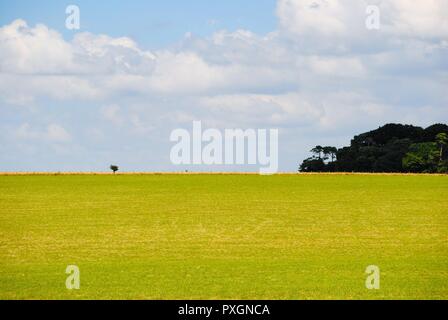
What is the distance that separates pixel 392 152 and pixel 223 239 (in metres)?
86.1

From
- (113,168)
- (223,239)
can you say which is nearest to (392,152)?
(113,168)

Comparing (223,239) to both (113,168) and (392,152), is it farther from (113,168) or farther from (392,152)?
(392,152)

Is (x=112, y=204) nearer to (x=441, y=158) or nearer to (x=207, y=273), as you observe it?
(x=207, y=273)

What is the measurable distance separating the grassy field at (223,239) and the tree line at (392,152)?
4064cm

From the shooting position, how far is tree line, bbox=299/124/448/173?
381 ft

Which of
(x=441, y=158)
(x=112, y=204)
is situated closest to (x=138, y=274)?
(x=112, y=204)

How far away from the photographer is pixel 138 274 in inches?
1120

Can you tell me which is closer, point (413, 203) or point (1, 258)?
point (1, 258)

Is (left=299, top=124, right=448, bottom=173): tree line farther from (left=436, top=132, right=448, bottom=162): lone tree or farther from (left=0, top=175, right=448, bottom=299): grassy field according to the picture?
(left=0, top=175, right=448, bottom=299): grassy field

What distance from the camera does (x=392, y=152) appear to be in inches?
4754

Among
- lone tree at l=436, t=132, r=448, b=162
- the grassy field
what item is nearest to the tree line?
lone tree at l=436, t=132, r=448, b=162

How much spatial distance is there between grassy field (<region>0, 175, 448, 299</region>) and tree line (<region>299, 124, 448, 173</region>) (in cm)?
4064

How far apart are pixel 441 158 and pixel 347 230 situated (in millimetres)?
76408

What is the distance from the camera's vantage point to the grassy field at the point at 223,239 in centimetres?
2595
